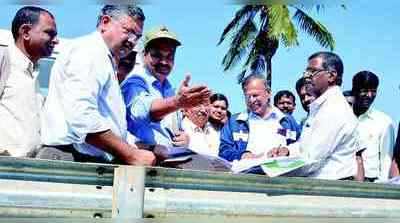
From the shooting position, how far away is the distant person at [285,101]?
6.74ft

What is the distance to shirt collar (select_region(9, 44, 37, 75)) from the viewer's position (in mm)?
1748

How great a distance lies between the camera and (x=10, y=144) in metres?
1.65

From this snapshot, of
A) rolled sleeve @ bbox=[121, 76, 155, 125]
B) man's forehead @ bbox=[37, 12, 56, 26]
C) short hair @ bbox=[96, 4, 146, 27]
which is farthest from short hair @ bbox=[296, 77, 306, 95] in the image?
man's forehead @ bbox=[37, 12, 56, 26]

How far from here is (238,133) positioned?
7.06 feet

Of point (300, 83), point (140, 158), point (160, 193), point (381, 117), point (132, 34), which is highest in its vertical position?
point (132, 34)

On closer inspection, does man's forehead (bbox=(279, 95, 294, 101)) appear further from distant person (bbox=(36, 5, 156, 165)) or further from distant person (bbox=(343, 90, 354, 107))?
distant person (bbox=(36, 5, 156, 165))

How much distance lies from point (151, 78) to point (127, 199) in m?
0.58

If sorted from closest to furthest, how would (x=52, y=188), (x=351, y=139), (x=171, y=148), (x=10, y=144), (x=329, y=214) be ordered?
1. (x=52, y=188)
2. (x=10, y=144)
3. (x=329, y=214)
4. (x=171, y=148)
5. (x=351, y=139)

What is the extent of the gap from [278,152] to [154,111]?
0.51 meters

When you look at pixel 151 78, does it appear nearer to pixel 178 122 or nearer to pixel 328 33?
pixel 178 122

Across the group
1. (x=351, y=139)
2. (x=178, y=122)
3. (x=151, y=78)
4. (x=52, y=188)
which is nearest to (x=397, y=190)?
(x=351, y=139)

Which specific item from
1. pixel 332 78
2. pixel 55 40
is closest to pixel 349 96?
pixel 332 78

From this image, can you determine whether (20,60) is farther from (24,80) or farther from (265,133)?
(265,133)

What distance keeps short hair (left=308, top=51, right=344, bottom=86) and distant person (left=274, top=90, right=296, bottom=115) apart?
6.3 inches
